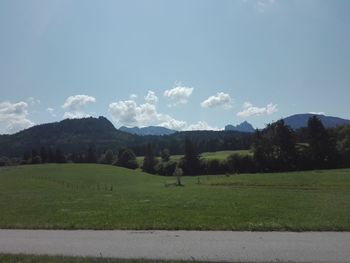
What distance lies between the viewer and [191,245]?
12.0 metres

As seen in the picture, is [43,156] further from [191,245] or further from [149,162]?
[191,245]

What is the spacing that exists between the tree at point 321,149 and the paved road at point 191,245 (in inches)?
3561

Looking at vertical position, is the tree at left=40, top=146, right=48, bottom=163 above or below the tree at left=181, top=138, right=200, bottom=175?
above

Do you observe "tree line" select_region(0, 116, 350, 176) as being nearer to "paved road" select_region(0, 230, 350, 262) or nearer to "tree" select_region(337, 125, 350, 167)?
"tree" select_region(337, 125, 350, 167)

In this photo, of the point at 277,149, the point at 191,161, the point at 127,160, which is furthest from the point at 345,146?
the point at 127,160

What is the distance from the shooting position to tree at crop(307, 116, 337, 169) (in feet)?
325

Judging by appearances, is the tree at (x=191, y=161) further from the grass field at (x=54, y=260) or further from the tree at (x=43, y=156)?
the grass field at (x=54, y=260)

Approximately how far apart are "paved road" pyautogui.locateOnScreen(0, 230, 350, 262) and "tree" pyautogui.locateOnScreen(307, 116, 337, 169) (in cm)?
9046

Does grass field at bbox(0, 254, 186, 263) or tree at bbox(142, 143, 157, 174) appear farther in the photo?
tree at bbox(142, 143, 157, 174)

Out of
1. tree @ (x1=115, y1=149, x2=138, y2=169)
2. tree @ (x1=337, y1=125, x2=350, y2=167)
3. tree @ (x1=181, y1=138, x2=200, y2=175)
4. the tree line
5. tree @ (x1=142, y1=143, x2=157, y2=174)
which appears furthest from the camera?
tree @ (x1=115, y1=149, x2=138, y2=169)

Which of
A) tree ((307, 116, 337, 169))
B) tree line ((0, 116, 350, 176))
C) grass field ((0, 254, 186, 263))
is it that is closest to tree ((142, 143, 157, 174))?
tree line ((0, 116, 350, 176))

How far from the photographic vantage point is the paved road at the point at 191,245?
10.6 meters

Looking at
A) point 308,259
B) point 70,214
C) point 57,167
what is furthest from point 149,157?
point 308,259

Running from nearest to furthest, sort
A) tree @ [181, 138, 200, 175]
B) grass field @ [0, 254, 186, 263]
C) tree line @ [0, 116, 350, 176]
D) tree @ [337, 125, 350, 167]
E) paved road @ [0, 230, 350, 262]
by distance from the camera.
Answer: grass field @ [0, 254, 186, 263]
paved road @ [0, 230, 350, 262]
tree @ [337, 125, 350, 167]
tree line @ [0, 116, 350, 176]
tree @ [181, 138, 200, 175]
